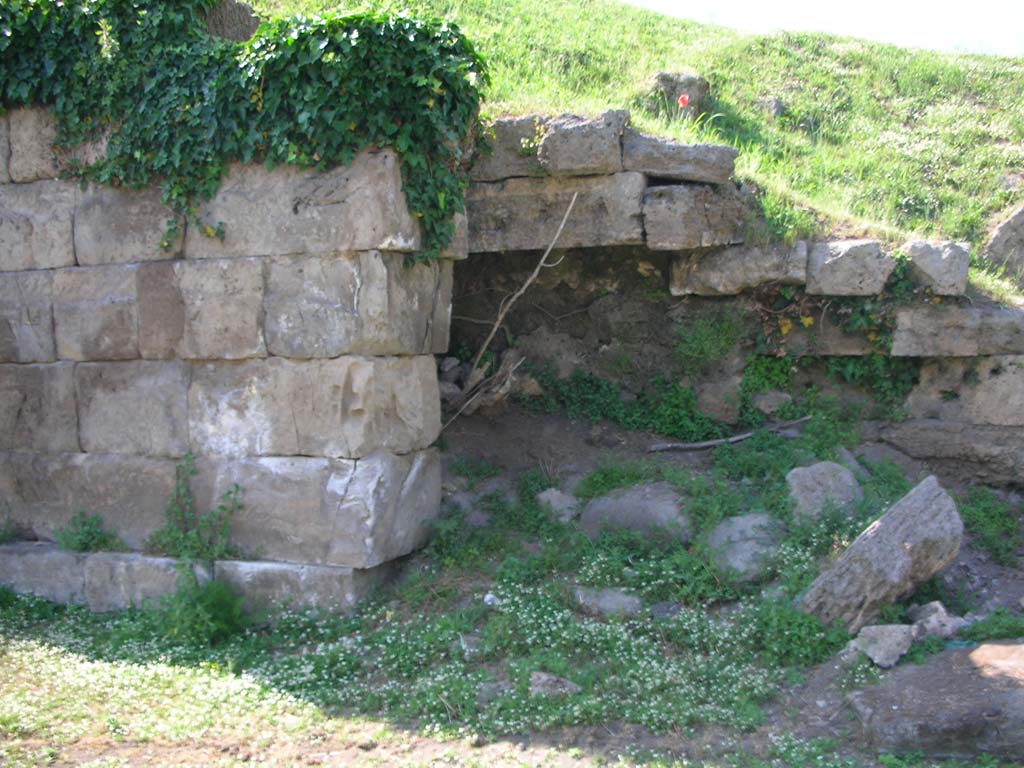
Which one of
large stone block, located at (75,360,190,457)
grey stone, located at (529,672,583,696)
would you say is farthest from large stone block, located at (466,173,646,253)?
grey stone, located at (529,672,583,696)

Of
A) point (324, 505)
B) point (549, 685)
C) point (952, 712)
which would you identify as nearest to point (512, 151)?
point (324, 505)

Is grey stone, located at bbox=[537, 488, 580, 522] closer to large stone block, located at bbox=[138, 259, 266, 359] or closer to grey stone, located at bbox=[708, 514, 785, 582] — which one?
grey stone, located at bbox=[708, 514, 785, 582]

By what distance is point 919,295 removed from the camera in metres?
7.49

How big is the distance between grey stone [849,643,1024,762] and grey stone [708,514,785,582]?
4.23ft

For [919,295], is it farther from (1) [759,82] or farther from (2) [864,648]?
(1) [759,82]

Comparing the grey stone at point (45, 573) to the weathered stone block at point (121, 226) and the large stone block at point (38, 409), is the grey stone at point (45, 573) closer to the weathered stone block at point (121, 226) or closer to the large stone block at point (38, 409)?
the large stone block at point (38, 409)

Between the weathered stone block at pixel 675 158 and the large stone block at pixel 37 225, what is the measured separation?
14.2ft

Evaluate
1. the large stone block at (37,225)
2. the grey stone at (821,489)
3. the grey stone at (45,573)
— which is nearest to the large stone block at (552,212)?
the grey stone at (821,489)

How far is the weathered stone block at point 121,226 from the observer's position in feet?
21.7

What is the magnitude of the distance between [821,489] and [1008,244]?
383 centimetres

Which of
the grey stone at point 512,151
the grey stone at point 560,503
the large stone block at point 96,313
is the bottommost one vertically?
the grey stone at point 560,503

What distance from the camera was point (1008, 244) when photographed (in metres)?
8.54

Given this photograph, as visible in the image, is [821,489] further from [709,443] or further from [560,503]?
[560,503]

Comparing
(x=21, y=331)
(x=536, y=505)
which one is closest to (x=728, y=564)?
(x=536, y=505)
